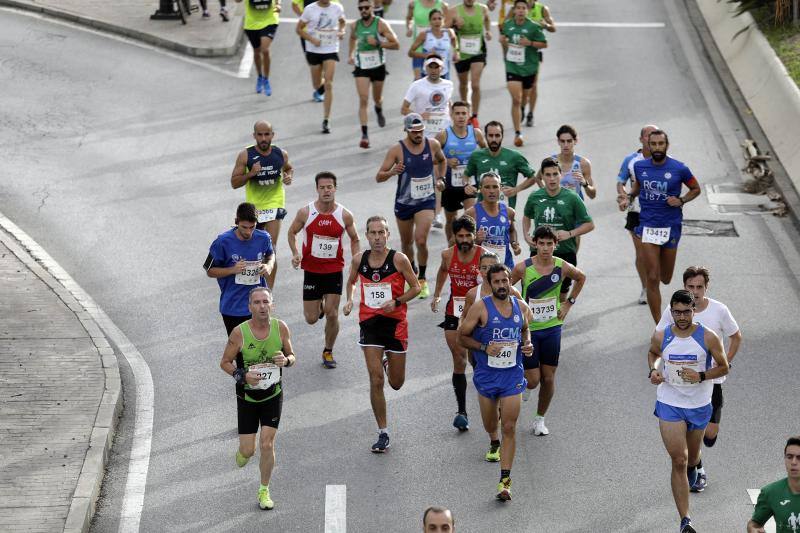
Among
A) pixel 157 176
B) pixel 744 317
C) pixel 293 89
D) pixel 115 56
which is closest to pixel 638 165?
pixel 744 317

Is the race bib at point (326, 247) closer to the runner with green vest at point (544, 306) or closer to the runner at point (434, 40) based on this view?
the runner with green vest at point (544, 306)

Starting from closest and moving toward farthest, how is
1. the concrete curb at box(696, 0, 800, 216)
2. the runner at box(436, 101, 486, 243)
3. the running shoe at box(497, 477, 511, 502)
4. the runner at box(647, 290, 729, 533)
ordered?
the runner at box(647, 290, 729, 533) < the running shoe at box(497, 477, 511, 502) < the runner at box(436, 101, 486, 243) < the concrete curb at box(696, 0, 800, 216)

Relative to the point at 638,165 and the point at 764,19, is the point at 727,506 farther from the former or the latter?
the point at 764,19

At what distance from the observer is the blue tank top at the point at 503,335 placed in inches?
444

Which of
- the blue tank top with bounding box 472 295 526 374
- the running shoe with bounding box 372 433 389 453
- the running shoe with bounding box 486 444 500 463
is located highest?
the blue tank top with bounding box 472 295 526 374

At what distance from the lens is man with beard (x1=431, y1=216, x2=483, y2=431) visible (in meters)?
12.5

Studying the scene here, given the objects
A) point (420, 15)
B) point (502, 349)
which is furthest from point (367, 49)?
point (502, 349)

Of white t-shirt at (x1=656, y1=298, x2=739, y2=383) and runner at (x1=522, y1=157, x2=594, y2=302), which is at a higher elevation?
white t-shirt at (x1=656, y1=298, x2=739, y2=383)

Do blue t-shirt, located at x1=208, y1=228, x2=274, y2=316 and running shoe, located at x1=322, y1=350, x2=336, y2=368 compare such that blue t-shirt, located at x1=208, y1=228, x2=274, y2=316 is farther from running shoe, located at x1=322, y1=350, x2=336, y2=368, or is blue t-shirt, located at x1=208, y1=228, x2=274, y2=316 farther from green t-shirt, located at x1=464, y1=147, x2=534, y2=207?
green t-shirt, located at x1=464, y1=147, x2=534, y2=207

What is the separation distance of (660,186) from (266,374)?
5270mm

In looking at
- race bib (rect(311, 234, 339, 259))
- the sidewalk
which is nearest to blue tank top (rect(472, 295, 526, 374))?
race bib (rect(311, 234, 339, 259))

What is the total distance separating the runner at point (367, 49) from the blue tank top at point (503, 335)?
9.17m

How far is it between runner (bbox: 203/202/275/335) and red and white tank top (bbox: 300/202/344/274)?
0.82m

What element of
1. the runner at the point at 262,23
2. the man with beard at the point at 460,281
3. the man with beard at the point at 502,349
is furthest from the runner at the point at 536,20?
the man with beard at the point at 502,349
